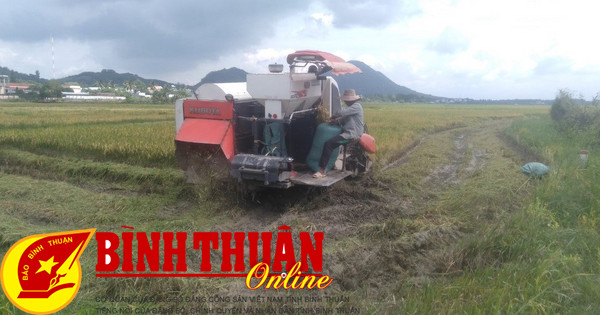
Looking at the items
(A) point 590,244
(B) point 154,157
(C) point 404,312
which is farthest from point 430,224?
(B) point 154,157

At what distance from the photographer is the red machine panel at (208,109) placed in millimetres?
6785

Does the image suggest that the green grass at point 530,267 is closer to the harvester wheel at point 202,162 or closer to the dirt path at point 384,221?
the dirt path at point 384,221

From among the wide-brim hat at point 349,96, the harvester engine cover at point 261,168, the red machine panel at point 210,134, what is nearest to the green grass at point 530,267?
the harvester engine cover at point 261,168

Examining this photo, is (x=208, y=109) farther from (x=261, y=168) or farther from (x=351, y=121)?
(x=351, y=121)

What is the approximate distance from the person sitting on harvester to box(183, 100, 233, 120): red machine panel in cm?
164

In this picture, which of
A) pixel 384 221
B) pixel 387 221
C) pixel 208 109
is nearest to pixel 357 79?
pixel 208 109

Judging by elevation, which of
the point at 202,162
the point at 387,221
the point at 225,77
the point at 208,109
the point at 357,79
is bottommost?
the point at 387,221

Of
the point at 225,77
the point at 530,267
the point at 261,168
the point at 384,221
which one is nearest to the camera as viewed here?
the point at 530,267

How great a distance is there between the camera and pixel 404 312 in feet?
11.5

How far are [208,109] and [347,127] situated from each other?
7.29 ft

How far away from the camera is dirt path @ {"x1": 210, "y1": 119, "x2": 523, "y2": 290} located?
464 centimetres

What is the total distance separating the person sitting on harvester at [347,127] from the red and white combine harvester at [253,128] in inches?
4.9

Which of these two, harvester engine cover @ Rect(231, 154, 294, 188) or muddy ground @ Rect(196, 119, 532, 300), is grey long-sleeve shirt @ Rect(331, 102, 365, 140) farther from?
harvester engine cover @ Rect(231, 154, 294, 188)

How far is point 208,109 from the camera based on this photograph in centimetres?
692
